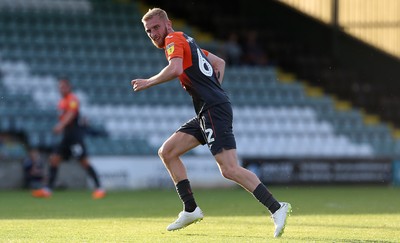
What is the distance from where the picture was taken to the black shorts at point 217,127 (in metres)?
8.38

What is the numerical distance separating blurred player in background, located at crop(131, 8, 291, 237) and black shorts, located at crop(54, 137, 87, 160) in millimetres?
7470

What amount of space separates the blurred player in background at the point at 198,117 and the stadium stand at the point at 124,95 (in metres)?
10.1

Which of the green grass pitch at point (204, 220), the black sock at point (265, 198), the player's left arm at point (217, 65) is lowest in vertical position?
the green grass pitch at point (204, 220)

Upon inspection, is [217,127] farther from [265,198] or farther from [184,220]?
[184,220]

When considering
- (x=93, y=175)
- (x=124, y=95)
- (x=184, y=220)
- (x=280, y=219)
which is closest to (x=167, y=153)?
(x=184, y=220)

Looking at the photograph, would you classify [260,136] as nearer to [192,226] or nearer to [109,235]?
[192,226]

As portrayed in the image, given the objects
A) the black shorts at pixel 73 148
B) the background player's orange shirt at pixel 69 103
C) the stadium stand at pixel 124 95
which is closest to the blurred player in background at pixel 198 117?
the background player's orange shirt at pixel 69 103

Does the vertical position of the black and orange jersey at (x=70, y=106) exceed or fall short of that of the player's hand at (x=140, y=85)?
it falls short

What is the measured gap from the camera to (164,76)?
807 cm

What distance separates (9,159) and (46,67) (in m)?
3.38

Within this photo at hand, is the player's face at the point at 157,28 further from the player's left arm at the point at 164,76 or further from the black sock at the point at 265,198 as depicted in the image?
the black sock at the point at 265,198

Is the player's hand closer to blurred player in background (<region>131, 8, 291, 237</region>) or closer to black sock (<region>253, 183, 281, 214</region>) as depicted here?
blurred player in background (<region>131, 8, 291, 237</region>)

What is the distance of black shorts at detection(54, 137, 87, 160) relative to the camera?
53.3 ft

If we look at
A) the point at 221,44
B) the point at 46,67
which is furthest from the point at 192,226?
the point at 221,44
